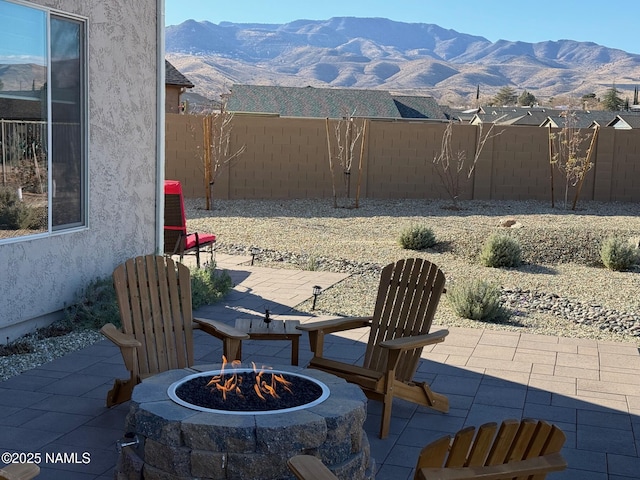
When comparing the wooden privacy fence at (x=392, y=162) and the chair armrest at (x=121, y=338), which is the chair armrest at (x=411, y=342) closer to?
the chair armrest at (x=121, y=338)

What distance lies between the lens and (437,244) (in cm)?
1238

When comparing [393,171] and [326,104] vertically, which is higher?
[326,104]

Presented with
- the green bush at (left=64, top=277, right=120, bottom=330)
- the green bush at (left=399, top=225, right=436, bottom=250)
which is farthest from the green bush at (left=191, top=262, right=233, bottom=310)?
the green bush at (left=399, top=225, right=436, bottom=250)

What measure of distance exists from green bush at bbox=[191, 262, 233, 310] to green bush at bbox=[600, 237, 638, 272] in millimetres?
5444

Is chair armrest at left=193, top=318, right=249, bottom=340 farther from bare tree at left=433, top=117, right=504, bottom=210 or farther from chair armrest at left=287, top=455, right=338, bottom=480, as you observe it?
bare tree at left=433, top=117, right=504, bottom=210

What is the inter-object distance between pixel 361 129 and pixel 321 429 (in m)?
14.5

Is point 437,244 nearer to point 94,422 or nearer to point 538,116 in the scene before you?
point 94,422

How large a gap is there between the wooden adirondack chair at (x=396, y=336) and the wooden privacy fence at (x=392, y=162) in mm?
12209

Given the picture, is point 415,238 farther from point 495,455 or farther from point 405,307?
point 495,455

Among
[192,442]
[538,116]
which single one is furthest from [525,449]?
[538,116]

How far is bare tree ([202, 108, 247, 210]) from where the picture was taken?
54.0ft

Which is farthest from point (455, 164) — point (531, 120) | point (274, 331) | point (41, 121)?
point (531, 120)

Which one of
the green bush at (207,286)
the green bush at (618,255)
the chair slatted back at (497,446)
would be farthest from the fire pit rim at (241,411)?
the green bush at (618,255)

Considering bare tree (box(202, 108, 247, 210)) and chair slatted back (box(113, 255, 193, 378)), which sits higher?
bare tree (box(202, 108, 247, 210))
